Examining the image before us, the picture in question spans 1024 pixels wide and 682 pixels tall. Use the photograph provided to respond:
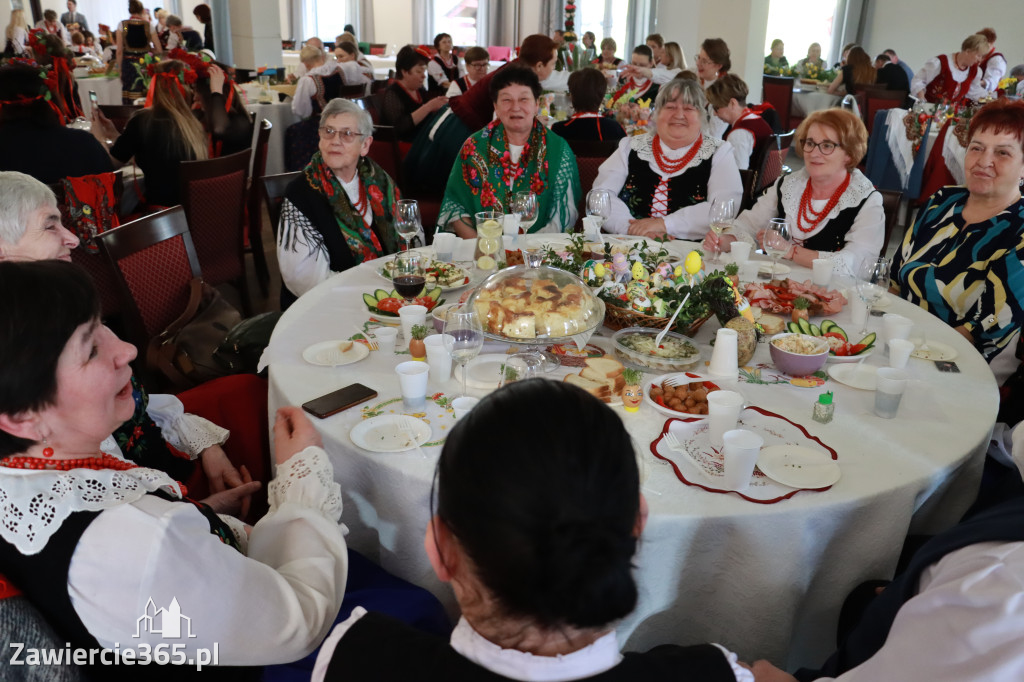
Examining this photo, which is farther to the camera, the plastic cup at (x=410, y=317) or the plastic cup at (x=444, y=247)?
the plastic cup at (x=444, y=247)

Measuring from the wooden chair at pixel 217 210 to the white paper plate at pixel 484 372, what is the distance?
2.36 m

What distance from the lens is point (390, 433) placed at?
5.37ft

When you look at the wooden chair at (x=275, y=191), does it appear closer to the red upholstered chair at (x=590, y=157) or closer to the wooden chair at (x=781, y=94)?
the red upholstered chair at (x=590, y=157)

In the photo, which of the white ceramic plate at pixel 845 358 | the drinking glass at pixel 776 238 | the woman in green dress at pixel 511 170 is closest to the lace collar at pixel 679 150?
the woman in green dress at pixel 511 170

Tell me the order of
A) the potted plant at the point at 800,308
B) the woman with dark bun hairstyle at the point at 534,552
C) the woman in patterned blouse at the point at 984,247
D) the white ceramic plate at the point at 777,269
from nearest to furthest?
1. the woman with dark bun hairstyle at the point at 534,552
2. the potted plant at the point at 800,308
3. the woman in patterned blouse at the point at 984,247
4. the white ceramic plate at the point at 777,269

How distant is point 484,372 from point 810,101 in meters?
10.3

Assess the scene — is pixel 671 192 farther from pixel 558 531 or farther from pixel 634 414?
pixel 558 531

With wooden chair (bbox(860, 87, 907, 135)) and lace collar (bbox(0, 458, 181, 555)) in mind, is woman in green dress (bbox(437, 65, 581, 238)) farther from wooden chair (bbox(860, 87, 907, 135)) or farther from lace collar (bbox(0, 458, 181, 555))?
wooden chair (bbox(860, 87, 907, 135))

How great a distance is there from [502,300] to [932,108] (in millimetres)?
6281

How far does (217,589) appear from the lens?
3.61ft

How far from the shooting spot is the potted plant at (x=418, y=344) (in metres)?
2.00

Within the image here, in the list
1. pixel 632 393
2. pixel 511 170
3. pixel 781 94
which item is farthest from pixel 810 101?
pixel 632 393

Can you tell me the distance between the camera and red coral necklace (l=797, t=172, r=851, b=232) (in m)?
3.14

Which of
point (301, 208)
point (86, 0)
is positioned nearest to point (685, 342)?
point (301, 208)
